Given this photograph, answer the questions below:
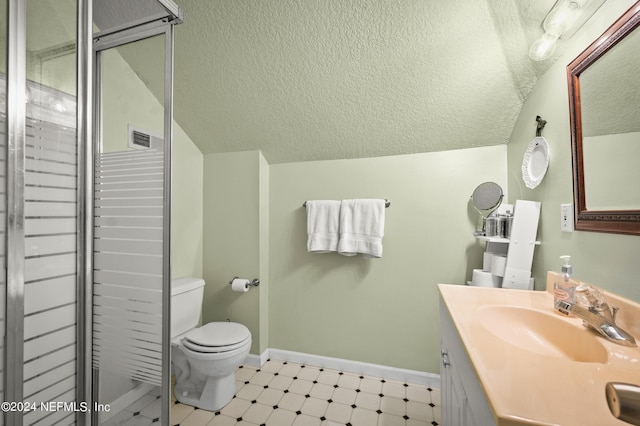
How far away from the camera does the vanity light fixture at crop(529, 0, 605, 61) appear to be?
3.15 ft

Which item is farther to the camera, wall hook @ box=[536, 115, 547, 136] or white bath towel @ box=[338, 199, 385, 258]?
white bath towel @ box=[338, 199, 385, 258]

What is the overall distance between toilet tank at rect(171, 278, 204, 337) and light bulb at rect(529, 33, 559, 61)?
2.34 m

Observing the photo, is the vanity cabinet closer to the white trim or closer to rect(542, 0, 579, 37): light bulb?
the white trim

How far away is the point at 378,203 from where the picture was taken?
1871 mm

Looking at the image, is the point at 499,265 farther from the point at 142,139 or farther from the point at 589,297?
the point at 142,139

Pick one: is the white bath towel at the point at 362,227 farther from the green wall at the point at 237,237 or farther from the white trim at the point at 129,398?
the white trim at the point at 129,398

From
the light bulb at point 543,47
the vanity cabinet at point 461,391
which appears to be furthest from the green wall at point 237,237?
the light bulb at point 543,47

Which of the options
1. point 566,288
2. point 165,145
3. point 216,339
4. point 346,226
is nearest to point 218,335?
point 216,339

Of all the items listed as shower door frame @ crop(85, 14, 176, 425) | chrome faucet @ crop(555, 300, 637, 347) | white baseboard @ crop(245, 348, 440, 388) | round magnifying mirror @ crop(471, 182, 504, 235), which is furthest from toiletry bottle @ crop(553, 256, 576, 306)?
shower door frame @ crop(85, 14, 176, 425)

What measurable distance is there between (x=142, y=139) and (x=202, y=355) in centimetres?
124

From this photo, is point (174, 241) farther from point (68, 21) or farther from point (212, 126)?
point (68, 21)

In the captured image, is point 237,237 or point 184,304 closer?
point 184,304

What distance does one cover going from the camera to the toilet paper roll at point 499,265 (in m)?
1.39

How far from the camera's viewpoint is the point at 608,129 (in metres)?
0.88
